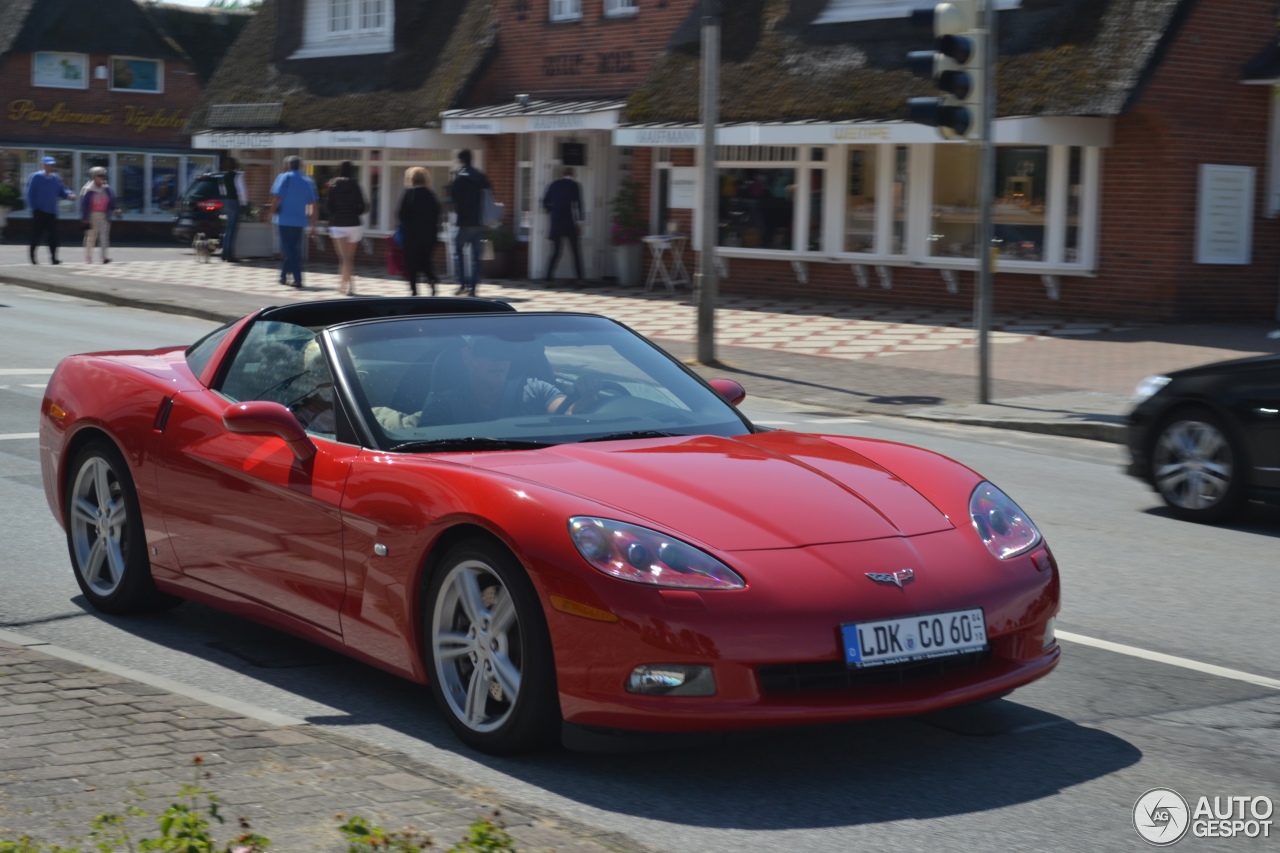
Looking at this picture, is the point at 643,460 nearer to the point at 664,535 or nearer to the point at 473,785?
the point at 664,535

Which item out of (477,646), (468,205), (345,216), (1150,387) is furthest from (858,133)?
(477,646)

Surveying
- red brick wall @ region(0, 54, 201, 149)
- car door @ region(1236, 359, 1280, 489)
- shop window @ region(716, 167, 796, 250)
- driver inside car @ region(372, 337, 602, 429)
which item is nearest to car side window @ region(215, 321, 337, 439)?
driver inside car @ region(372, 337, 602, 429)

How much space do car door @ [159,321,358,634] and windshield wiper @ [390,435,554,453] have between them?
0.67ft

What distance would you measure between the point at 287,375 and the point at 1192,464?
5772 mm

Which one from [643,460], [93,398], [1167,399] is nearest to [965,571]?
[643,460]

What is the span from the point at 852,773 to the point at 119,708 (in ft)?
7.02

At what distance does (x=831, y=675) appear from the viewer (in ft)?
14.7

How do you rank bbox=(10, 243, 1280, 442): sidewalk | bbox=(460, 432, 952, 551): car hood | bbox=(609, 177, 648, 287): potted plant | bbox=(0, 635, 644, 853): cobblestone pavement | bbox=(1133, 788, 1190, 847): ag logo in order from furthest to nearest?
bbox=(609, 177, 648, 287): potted plant, bbox=(10, 243, 1280, 442): sidewalk, bbox=(460, 432, 952, 551): car hood, bbox=(1133, 788, 1190, 847): ag logo, bbox=(0, 635, 644, 853): cobblestone pavement

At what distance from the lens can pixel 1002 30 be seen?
22.4 metres

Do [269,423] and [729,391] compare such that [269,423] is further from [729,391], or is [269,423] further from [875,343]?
[875,343]

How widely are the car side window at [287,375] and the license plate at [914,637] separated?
201 cm

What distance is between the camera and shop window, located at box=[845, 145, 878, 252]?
82.0 ft

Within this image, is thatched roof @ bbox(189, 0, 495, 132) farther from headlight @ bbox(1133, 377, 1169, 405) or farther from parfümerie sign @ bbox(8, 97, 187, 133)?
headlight @ bbox(1133, 377, 1169, 405)

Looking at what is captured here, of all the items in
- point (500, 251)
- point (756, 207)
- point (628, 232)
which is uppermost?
point (756, 207)
